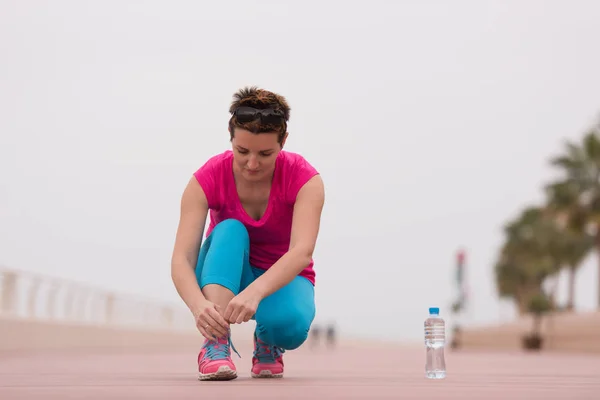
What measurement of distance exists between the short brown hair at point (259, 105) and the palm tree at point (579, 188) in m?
43.0

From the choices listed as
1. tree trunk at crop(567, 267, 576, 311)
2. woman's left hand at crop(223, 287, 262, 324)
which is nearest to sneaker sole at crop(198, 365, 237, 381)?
woman's left hand at crop(223, 287, 262, 324)

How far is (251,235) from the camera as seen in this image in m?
5.46

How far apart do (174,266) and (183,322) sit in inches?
1069

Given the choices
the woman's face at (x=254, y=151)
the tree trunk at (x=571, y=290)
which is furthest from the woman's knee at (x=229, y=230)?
the tree trunk at (x=571, y=290)

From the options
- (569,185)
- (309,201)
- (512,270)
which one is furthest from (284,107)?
(512,270)

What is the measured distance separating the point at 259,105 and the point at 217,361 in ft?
4.27

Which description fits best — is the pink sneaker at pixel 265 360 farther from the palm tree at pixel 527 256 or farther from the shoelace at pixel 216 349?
the palm tree at pixel 527 256

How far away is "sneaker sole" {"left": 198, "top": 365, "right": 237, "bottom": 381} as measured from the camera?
4984mm

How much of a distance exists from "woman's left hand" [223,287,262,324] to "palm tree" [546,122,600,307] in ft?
143

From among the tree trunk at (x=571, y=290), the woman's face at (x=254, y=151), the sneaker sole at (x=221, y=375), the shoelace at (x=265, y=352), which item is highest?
the tree trunk at (x=571, y=290)

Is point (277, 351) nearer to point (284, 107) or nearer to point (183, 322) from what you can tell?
point (284, 107)

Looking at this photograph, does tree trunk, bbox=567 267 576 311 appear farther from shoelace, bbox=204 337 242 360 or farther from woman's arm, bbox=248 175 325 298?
shoelace, bbox=204 337 242 360

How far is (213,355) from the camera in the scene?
5.03m

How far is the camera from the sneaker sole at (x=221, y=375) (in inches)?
196
